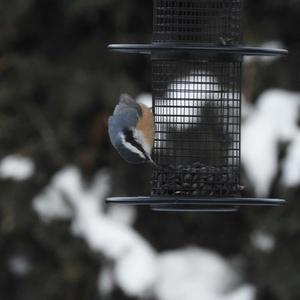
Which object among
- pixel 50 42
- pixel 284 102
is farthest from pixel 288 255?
pixel 50 42

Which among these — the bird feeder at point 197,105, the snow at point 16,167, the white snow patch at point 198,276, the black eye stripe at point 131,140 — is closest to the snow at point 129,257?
the white snow patch at point 198,276

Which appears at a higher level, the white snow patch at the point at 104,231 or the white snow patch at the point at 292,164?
the white snow patch at the point at 292,164

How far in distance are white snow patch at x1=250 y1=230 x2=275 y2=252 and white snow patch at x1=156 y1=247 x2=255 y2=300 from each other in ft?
0.84

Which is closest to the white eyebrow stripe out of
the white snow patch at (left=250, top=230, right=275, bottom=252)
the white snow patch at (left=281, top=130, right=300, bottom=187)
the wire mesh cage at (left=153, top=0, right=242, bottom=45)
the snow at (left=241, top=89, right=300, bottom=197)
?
the wire mesh cage at (left=153, top=0, right=242, bottom=45)

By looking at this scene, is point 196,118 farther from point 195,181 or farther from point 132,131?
point 132,131

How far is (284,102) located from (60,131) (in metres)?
1.45

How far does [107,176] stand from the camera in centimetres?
734

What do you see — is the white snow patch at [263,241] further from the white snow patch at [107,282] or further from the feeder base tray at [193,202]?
the feeder base tray at [193,202]

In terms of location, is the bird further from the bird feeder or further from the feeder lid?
the feeder lid

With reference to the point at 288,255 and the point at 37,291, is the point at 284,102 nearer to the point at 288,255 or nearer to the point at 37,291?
the point at 288,255

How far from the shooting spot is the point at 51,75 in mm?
7730

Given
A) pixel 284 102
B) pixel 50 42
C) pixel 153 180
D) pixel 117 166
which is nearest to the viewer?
pixel 153 180

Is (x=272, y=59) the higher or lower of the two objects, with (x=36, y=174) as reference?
higher

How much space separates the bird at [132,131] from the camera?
4.65m
